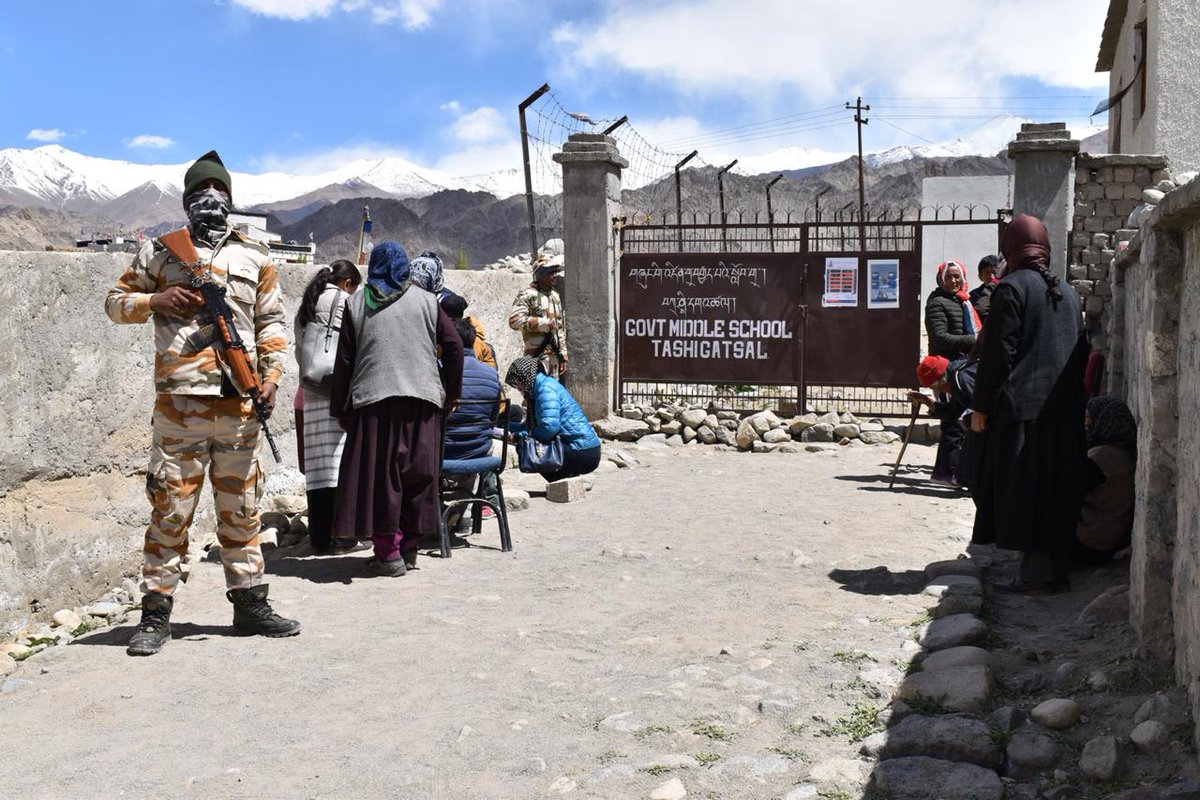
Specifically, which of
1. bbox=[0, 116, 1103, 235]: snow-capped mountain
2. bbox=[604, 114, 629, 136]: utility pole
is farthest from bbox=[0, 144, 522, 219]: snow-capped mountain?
bbox=[604, 114, 629, 136]: utility pole

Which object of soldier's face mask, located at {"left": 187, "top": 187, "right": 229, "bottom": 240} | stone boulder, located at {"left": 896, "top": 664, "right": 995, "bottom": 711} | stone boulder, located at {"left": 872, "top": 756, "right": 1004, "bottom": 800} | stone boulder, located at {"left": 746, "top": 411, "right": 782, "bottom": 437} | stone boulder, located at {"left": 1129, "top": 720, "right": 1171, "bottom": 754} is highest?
soldier's face mask, located at {"left": 187, "top": 187, "right": 229, "bottom": 240}

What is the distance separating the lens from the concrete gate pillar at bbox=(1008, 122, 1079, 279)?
34.8ft

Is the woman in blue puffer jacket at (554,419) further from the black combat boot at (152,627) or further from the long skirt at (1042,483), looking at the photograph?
the black combat boot at (152,627)

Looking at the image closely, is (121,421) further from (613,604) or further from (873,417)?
(873,417)

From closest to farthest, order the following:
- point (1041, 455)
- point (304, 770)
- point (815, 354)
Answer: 1. point (304, 770)
2. point (1041, 455)
3. point (815, 354)

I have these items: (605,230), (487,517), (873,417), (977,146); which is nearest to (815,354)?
(873,417)

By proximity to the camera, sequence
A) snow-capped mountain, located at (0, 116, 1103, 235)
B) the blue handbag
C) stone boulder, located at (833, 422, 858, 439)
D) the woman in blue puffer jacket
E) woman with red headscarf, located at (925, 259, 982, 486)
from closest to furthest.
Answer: the woman in blue puffer jacket → the blue handbag → woman with red headscarf, located at (925, 259, 982, 486) → stone boulder, located at (833, 422, 858, 439) → snow-capped mountain, located at (0, 116, 1103, 235)

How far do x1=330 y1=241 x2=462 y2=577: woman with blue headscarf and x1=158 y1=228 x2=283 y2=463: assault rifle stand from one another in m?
1.25

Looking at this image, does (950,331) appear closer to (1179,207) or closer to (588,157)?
(588,157)

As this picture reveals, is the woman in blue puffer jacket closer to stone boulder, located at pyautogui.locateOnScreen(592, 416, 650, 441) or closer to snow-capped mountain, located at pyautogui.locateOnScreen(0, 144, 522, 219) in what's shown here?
stone boulder, located at pyautogui.locateOnScreen(592, 416, 650, 441)

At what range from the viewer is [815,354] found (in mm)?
11836

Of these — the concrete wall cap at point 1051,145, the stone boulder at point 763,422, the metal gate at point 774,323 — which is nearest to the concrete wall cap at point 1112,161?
the concrete wall cap at point 1051,145

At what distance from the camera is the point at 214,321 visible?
4.68m

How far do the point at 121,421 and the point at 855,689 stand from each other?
398 cm
